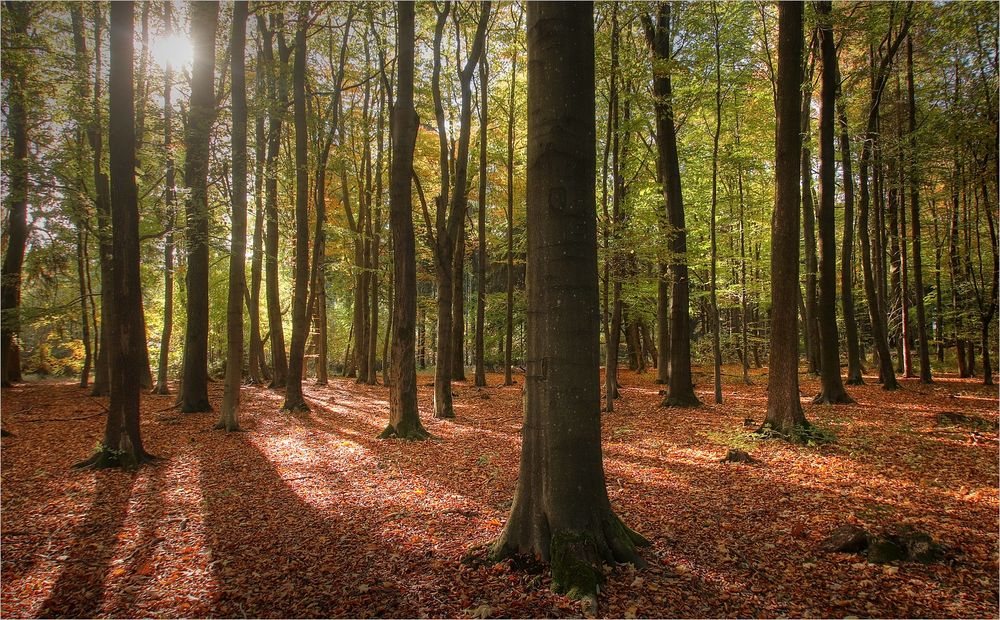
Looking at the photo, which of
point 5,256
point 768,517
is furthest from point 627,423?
point 5,256

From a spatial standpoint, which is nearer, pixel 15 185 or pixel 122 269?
pixel 122 269

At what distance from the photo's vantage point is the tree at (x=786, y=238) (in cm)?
768

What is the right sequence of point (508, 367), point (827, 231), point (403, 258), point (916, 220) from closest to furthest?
1. point (403, 258)
2. point (827, 231)
3. point (916, 220)
4. point (508, 367)

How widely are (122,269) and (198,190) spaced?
2591 millimetres

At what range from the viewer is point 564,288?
10.6 feet

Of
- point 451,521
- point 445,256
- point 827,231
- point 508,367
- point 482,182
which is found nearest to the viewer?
point 451,521

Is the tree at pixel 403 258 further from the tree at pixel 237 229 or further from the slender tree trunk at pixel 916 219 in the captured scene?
the slender tree trunk at pixel 916 219

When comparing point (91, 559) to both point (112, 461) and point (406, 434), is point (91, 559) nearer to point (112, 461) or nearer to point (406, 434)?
point (112, 461)

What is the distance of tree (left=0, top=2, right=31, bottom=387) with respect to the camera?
346 inches

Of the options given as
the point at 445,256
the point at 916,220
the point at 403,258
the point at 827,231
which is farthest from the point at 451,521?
the point at 916,220

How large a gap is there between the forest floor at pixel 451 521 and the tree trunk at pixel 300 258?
247 cm

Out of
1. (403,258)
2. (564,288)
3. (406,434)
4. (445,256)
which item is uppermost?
(445,256)

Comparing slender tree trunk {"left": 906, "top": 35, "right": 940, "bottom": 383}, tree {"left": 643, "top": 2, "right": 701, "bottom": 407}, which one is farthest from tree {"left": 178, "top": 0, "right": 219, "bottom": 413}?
slender tree trunk {"left": 906, "top": 35, "right": 940, "bottom": 383}

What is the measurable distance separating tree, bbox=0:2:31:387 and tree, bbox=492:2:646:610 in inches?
428
